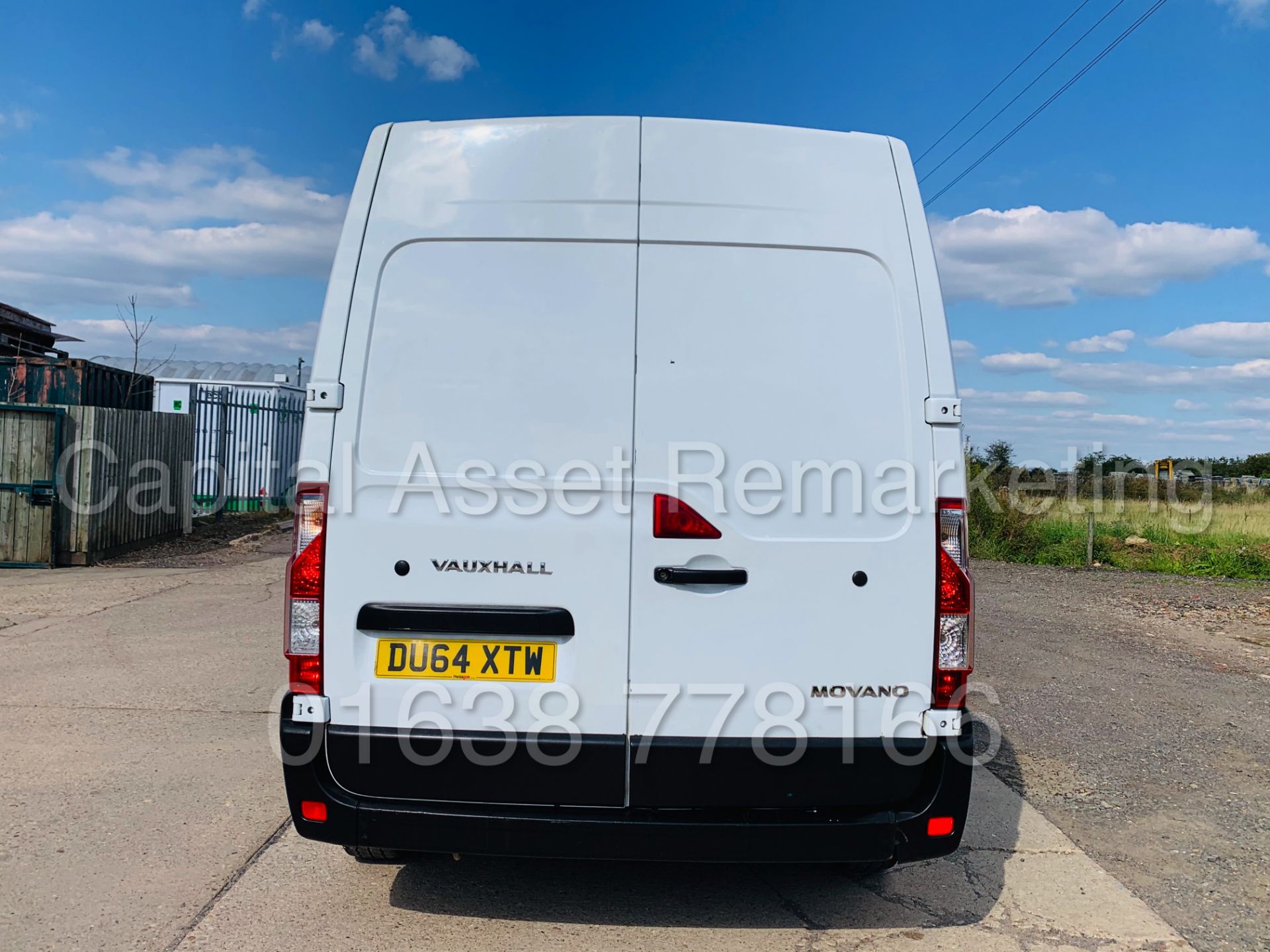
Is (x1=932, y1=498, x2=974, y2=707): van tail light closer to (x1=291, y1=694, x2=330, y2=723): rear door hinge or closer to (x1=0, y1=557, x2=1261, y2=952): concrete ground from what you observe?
(x1=0, y1=557, x2=1261, y2=952): concrete ground

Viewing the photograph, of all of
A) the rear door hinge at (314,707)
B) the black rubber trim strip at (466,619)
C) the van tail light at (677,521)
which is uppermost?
the van tail light at (677,521)

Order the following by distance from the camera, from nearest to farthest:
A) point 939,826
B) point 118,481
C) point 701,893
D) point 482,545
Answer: point 482,545, point 939,826, point 701,893, point 118,481

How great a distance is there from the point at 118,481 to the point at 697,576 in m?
13.1

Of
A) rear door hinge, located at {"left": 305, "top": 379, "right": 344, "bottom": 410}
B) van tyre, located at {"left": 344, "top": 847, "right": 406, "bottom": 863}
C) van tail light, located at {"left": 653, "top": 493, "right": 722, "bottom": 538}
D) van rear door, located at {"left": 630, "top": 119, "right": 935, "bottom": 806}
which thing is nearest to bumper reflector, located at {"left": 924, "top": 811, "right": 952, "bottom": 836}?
van rear door, located at {"left": 630, "top": 119, "right": 935, "bottom": 806}

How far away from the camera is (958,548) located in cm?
319

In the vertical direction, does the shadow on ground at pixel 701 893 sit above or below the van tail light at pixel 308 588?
below

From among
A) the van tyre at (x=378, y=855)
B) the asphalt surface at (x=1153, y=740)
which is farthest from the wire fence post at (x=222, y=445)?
the van tyre at (x=378, y=855)

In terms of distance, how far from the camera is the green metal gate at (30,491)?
42.1 ft

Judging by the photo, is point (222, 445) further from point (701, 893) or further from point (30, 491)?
point (701, 893)

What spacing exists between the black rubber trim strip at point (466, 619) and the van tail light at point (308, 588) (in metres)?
0.15

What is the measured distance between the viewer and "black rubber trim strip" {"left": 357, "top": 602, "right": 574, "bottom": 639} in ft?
10.2

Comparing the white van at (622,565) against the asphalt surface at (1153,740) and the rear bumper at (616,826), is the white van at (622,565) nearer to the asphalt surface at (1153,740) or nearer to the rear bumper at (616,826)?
the rear bumper at (616,826)

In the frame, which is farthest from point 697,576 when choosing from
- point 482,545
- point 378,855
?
point 378,855

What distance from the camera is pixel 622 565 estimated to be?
3.13 metres
